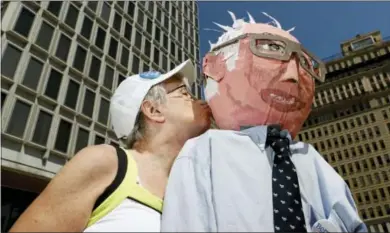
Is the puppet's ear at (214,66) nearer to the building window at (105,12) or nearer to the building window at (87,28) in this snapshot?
the building window at (87,28)

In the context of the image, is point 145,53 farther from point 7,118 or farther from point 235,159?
point 235,159

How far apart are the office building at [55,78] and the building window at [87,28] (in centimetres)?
5

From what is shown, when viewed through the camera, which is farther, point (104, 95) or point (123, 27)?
point (123, 27)

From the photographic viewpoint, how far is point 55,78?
1295cm

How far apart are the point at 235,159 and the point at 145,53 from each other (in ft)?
63.3

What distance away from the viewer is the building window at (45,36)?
42.6 feet

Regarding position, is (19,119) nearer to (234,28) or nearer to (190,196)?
(234,28)

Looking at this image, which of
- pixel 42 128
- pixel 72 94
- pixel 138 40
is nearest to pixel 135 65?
pixel 138 40

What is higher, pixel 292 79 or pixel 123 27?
pixel 123 27

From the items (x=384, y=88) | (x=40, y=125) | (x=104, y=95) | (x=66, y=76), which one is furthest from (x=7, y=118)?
(x=384, y=88)

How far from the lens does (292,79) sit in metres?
1.63

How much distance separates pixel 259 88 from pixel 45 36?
13.6 metres

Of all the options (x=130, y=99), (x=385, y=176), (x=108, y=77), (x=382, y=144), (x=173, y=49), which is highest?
(x=382, y=144)

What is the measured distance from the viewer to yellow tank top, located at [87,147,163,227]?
137 centimetres
